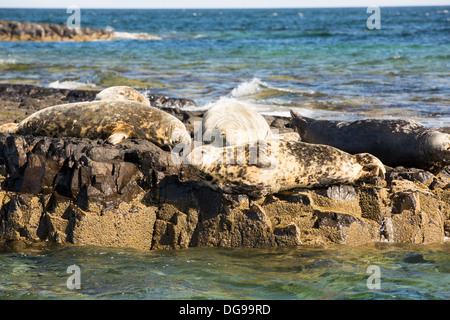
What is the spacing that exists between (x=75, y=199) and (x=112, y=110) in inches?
86.6

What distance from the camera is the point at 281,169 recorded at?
5.43 metres

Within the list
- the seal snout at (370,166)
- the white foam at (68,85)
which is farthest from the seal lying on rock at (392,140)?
the white foam at (68,85)

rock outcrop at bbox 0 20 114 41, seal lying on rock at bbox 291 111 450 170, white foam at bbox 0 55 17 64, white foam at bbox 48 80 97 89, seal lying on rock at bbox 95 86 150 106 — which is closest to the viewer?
seal lying on rock at bbox 291 111 450 170

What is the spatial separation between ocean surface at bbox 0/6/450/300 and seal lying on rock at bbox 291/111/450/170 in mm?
1144

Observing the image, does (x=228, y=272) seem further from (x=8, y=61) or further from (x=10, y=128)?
(x=8, y=61)

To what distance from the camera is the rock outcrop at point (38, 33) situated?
40.5m

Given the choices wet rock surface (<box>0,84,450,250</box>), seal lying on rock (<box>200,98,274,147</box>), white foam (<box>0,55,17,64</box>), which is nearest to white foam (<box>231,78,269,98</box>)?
seal lying on rock (<box>200,98,274,147</box>)

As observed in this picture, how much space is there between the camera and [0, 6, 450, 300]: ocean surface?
4.38 meters

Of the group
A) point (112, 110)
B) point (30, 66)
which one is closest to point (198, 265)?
point (112, 110)

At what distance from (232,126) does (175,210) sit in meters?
1.54

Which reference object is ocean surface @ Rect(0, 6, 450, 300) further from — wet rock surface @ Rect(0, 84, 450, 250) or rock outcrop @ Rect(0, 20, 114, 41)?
rock outcrop @ Rect(0, 20, 114, 41)

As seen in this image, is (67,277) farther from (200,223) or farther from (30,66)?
(30,66)

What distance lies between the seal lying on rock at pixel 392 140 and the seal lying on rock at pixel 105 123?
184 centimetres

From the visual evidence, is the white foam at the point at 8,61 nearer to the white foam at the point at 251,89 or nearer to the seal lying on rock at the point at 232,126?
the white foam at the point at 251,89
